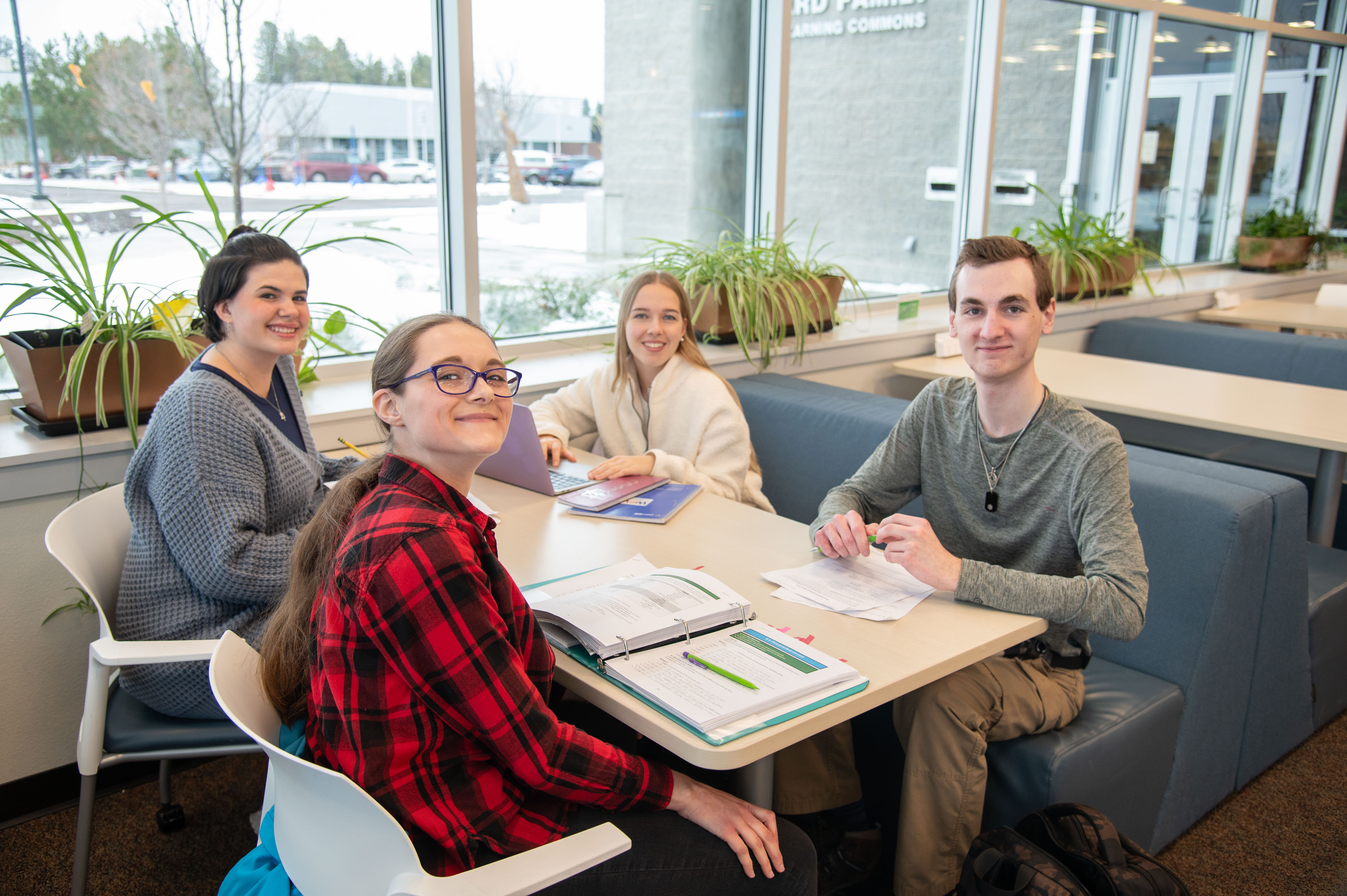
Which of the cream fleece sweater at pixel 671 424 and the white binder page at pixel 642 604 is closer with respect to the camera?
the white binder page at pixel 642 604

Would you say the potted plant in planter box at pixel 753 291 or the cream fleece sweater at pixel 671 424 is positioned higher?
the potted plant in planter box at pixel 753 291

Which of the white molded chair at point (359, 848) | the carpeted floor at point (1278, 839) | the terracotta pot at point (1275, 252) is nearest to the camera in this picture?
the white molded chair at point (359, 848)

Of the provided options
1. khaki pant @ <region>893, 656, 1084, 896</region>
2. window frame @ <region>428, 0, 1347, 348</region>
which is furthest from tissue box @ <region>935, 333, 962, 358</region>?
A: khaki pant @ <region>893, 656, 1084, 896</region>

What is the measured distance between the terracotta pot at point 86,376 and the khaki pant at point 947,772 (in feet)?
5.54

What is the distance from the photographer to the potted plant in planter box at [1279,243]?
569 centimetres

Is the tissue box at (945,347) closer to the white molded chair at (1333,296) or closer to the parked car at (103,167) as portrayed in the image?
the white molded chair at (1333,296)

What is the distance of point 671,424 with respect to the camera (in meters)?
2.52

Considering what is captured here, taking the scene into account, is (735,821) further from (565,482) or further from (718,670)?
(565,482)

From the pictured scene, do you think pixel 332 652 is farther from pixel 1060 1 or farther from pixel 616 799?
pixel 1060 1

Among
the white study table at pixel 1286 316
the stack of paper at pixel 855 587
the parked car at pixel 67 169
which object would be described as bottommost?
the stack of paper at pixel 855 587

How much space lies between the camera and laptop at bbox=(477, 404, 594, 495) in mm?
2020

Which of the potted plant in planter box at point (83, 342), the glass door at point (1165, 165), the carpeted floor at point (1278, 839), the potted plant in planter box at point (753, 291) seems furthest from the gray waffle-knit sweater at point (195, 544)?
the glass door at point (1165, 165)

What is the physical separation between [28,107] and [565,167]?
151cm

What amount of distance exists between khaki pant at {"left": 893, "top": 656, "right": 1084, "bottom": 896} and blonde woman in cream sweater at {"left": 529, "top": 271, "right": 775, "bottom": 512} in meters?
0.84
